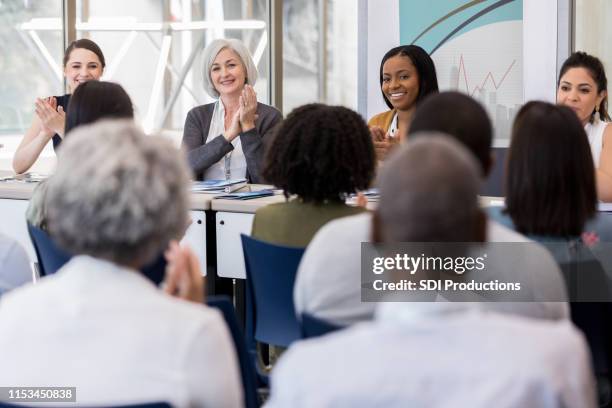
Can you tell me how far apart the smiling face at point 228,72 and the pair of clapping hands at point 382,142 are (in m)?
0.91

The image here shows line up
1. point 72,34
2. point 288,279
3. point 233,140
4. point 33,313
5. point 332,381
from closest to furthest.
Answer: point 332,381 < point 33,313 < point 288,279 < point 233,140 < point 72,34

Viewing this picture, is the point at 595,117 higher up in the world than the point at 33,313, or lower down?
higher up

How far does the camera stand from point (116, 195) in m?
1.37

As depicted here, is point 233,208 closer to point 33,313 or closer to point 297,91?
point 33,313

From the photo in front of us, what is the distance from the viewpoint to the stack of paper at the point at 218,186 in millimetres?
3961

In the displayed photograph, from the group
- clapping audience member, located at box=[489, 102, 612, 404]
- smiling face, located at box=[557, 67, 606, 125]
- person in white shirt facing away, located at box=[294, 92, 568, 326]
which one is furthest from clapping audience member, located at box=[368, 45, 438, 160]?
person in white shirt facing away, located at box=[294, 92, 568, 326]

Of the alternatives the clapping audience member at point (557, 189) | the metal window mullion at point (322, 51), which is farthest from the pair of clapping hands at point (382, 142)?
the metal window mullion at point (322, 51)

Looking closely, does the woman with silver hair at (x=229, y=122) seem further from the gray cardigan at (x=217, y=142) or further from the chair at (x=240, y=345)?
the chair at (x=240, y=345)

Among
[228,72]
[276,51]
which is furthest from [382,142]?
[276,51]

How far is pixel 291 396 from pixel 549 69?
13.6 feet

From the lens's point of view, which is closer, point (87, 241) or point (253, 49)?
point (87, 241)

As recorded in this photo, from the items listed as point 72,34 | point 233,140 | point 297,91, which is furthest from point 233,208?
point 297,91

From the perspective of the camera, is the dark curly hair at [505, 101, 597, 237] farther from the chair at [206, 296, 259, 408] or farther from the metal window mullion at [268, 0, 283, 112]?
the metal window mullion at [268, 0, 283, 112]

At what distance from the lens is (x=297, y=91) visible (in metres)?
11.0
